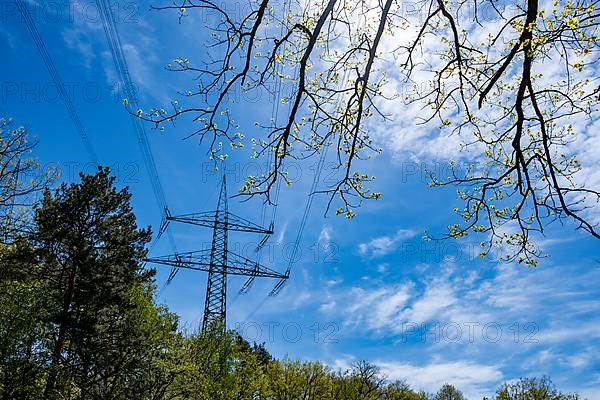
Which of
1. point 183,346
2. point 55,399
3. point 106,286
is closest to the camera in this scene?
point 55,399

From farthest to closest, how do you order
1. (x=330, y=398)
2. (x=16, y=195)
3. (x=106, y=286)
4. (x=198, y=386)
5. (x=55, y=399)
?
1. (x=330, y=398)
2. (x=198, y=386)
3. (x=106, y=286)
4. (x=55, y=399)
5. (x=16, y=195)

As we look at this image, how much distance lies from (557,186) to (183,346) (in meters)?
23.9

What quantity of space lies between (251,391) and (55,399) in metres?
20.9

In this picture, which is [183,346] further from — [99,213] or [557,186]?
[557,186]

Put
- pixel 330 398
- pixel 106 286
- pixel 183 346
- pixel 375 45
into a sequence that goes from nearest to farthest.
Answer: pixel 375 45, pixel 106 286, pixel 183 346, pixel 330 398

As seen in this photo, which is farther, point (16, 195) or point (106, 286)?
point (106, 286)

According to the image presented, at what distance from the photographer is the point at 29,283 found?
18250mm

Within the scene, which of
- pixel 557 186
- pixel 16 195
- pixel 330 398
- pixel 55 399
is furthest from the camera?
pixel 330 398

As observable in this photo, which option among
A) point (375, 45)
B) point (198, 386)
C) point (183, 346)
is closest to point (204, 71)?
point (375, 45)

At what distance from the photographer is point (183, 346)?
2592 cm

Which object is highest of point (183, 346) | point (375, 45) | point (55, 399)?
point (183, 346)

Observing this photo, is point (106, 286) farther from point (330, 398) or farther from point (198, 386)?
point (330, 398)

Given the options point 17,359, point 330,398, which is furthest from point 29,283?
point 330,398

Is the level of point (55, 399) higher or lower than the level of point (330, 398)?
lower
